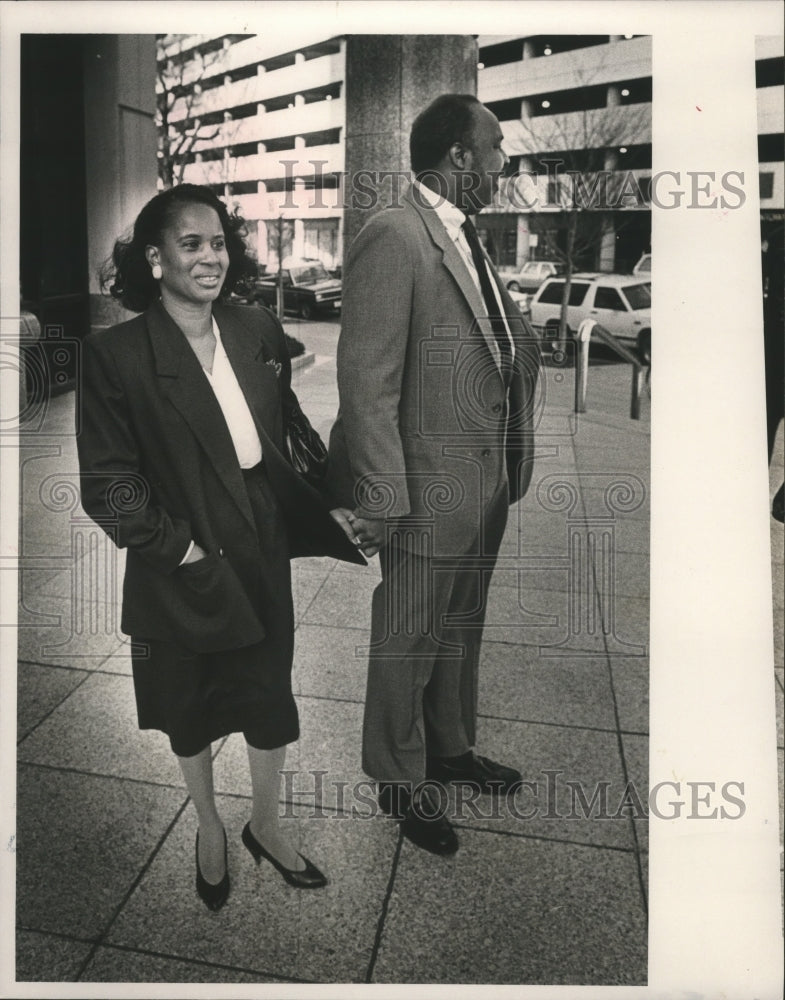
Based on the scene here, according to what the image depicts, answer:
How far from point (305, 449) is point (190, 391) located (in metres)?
0.30

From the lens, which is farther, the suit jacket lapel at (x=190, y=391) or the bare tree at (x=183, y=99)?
the bare tree at (x=183, y=99)

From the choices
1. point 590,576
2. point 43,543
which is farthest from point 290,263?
point 590,576

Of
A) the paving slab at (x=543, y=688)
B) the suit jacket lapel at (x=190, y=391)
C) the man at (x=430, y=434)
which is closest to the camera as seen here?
the suit jacket lapel at (x=190, y=391)

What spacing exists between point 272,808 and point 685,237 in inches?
65.9

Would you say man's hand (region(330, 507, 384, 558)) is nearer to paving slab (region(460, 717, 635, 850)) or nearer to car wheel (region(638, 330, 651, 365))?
paving slab (region(460, 717, 635, 850))

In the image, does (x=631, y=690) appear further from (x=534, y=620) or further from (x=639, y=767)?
(x=534, y=620)

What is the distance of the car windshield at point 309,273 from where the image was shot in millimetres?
2131

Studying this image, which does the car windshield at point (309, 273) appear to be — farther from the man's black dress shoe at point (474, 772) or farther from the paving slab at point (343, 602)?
the man's black dress shoe at point (474, 772)

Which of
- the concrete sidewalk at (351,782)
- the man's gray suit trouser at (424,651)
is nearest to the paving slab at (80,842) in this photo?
the concrete sidewalk at (351,782)

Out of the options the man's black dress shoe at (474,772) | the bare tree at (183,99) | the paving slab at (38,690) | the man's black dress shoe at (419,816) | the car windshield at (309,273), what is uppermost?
the bare tree at (183,99)

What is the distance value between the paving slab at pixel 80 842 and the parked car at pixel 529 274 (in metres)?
1.45

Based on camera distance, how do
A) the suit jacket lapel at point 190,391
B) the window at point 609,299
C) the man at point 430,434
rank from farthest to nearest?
1. the window at point 609,299
2. the man at point 430,434
3. the suit jacket lapel at point 190,391

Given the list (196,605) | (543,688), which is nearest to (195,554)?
(196,605)

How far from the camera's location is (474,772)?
2361 mm
